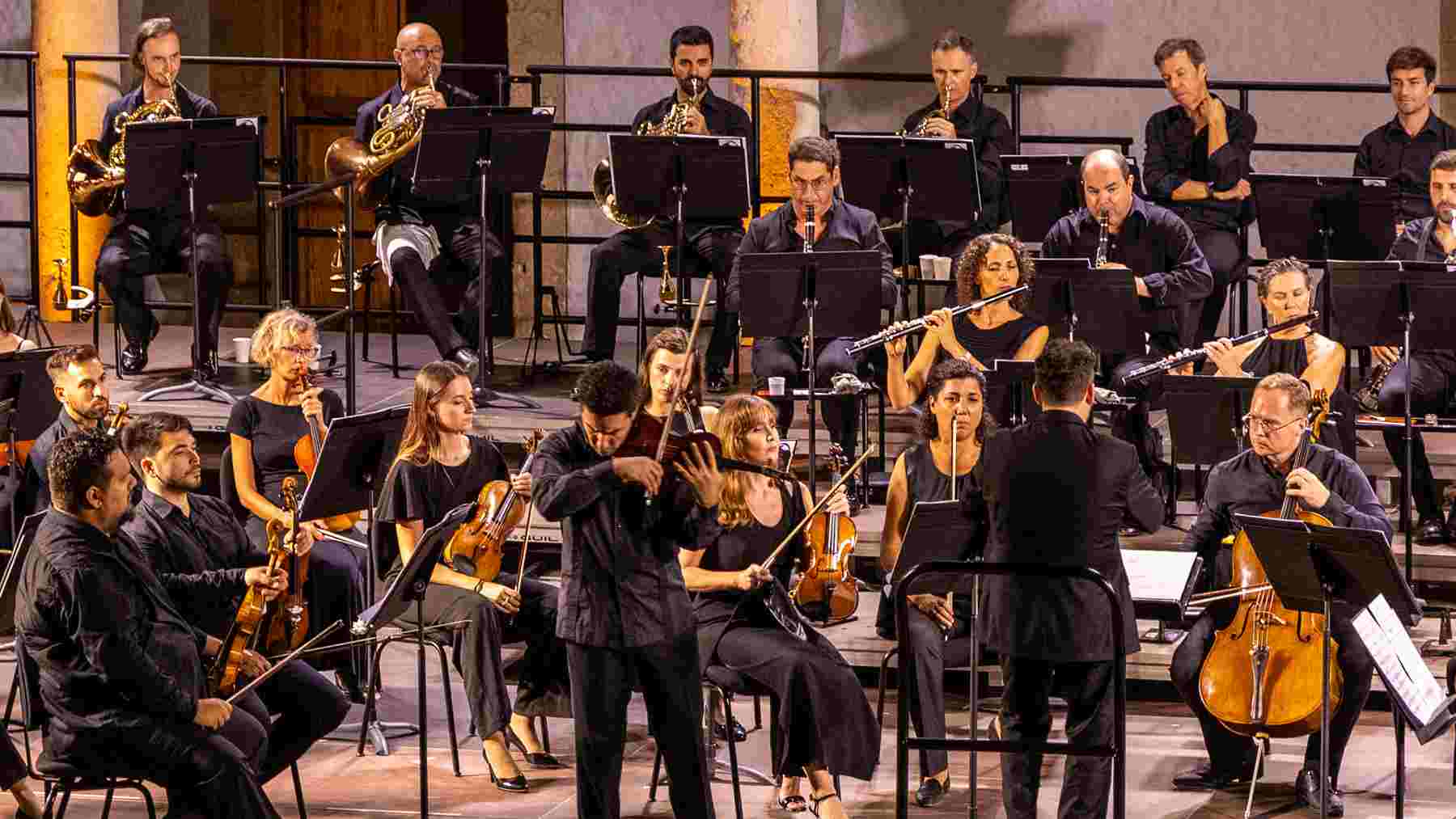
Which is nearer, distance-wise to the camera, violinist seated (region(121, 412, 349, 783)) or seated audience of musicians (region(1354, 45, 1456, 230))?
violinist seated (region(121, 412, 349, 783))

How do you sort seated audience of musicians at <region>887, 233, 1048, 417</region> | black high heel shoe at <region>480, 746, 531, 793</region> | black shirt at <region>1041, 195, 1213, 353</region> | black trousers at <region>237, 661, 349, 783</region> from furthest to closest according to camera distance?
1. black shirt at <region>1041, 195, 1213, 353</region>
2. seated audience of musicians at <region>887, 233, 1048, 417</region>
3. black high heel shoe at <region>480, 746, 531, 793</region>
4. black trousers at <region>237, 661, 349, 783</region>

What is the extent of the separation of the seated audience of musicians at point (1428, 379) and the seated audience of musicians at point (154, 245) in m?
4.69

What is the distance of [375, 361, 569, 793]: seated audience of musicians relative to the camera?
6465 millimetres

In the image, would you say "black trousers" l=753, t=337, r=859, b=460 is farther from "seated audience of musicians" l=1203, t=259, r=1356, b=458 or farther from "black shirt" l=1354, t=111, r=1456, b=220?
"black shirt" l=1354, t=111, r=1456, b=220

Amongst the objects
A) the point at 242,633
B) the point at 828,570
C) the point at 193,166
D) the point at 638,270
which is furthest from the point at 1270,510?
the point at 193,166

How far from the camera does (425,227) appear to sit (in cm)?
892

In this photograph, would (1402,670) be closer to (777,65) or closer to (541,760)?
(541,760)

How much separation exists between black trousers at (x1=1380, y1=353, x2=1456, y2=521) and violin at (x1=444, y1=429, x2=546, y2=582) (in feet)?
10.1

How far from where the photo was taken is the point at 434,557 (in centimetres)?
548

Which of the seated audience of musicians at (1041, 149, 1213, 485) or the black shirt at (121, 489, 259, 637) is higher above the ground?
the seated audience of musicians at (1041, 149, 1213, 485)

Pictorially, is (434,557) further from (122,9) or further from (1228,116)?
(122,9)

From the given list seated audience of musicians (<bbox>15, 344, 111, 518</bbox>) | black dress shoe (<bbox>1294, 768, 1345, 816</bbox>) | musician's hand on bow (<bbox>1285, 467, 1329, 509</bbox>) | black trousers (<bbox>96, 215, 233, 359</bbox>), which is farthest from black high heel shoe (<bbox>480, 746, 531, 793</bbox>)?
black trousers (<bbox>96, 215, 233, 359</bbox>)

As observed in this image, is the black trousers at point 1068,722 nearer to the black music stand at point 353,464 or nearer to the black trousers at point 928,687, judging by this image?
the black trousers at point 928,687

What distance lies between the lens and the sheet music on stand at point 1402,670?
4695 mm
